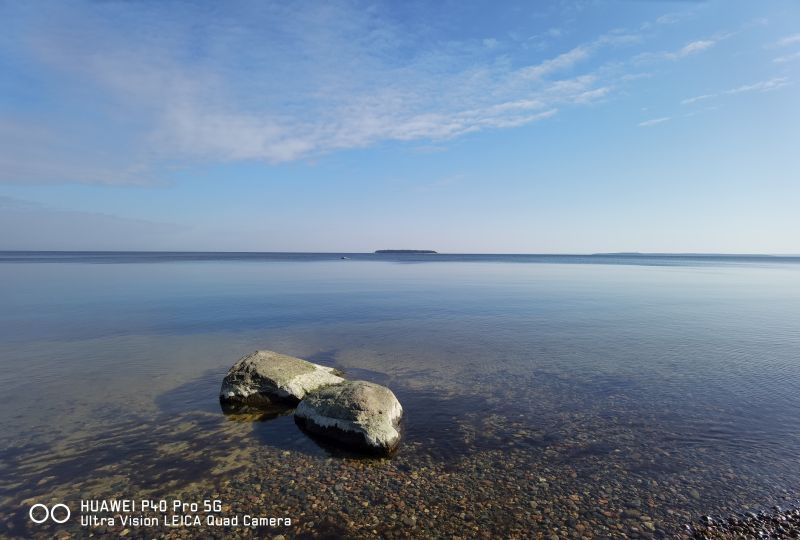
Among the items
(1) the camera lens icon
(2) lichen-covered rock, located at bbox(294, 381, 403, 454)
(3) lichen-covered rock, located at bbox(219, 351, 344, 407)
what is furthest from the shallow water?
(3) lichen-covered rock, located at bbox(219, 351, 344, 407)

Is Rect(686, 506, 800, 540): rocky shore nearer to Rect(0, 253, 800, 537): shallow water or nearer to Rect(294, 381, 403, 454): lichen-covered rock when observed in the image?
Rect(0, 253, 800, 537): shallow water

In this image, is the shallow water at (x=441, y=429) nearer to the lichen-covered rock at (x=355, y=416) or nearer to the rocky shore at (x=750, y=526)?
the rocky shore at (x=750, y=526)

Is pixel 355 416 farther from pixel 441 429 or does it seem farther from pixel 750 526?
pixel 750 526

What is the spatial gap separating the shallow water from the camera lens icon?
21 centimetres

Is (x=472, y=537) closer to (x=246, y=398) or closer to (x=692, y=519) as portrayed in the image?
(x=692, y=519)

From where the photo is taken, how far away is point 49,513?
8422mm

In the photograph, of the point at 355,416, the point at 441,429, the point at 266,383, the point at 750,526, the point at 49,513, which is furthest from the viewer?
the point at 266,383

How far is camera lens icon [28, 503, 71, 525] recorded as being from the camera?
8242 mm

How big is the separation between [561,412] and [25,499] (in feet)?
46.0

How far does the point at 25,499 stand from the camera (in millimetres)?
8797

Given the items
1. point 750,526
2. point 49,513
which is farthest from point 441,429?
point 49,513

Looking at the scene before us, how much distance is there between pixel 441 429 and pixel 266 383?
248 inches

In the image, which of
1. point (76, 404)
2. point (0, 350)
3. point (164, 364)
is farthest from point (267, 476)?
point (0, 350)

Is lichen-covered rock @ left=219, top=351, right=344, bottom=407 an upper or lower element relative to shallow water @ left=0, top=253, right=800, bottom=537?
upper
